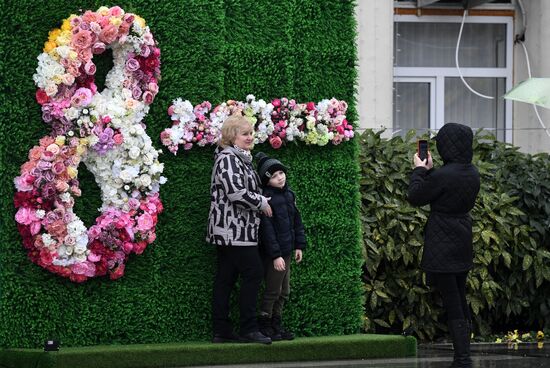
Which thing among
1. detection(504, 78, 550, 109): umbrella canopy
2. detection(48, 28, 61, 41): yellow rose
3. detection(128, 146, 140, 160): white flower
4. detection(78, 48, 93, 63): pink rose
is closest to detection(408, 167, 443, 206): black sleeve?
detection(504, 78, 550, 109): umbrella canopy

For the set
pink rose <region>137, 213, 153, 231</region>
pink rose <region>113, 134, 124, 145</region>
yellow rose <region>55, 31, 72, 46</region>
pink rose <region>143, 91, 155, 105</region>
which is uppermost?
yellow rose <region>55, 31, 72, 46</region>

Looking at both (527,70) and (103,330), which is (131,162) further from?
(527,70)

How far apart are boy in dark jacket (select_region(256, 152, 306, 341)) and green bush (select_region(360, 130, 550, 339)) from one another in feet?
5.73

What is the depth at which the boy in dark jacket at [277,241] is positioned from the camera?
10.4 m

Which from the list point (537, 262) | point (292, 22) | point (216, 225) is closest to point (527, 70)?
point (537, 262)

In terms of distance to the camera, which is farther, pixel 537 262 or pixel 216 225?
pixel 537 262

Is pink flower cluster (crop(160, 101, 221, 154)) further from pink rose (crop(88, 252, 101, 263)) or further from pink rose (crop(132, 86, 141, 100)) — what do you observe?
pink rose (crop(88, 252, 101, 263))

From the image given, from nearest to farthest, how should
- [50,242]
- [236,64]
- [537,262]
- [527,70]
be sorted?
[50,242], [236,64], [537,262], [527,70]

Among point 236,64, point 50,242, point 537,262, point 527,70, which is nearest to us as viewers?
point 50,242

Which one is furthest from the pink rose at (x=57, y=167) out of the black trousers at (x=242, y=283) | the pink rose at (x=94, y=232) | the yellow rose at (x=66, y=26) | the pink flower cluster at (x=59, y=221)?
the black trousers at (x=242, y=283)

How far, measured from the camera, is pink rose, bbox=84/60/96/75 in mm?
9977

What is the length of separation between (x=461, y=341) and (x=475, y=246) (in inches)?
116

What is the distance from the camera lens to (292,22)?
36.1 ft

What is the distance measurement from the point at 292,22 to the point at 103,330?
9.80ft
